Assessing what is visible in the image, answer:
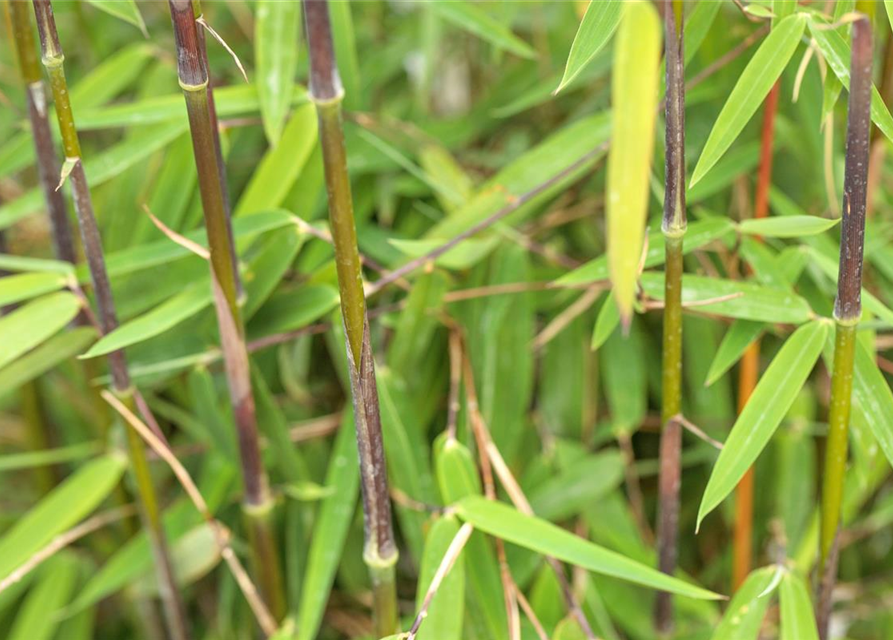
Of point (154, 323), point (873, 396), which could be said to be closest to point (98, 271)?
point (154, 323)

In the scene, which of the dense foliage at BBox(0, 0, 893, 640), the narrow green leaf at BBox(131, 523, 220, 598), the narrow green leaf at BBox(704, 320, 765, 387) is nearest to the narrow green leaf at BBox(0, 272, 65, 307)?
the dense foliage at BBox(0, 0, 893, 640)

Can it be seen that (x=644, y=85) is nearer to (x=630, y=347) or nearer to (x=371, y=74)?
(x=630, y=347)

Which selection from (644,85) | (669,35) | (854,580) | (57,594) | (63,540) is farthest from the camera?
→ (854,580)

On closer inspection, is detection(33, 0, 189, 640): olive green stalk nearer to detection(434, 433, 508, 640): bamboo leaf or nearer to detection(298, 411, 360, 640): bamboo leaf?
detection(298, 411, 360, 640): bamboo leaf

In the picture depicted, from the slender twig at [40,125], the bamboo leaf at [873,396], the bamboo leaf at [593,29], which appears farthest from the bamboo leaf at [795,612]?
the slender twig at [40,125]

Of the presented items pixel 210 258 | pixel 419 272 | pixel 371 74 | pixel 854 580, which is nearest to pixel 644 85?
pixel 210 258

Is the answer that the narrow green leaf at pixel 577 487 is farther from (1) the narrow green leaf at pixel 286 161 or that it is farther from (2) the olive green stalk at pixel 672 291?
(1) the narrow green leaf at pixel 286 161

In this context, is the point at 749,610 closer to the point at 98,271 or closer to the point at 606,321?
the point at 606,321
